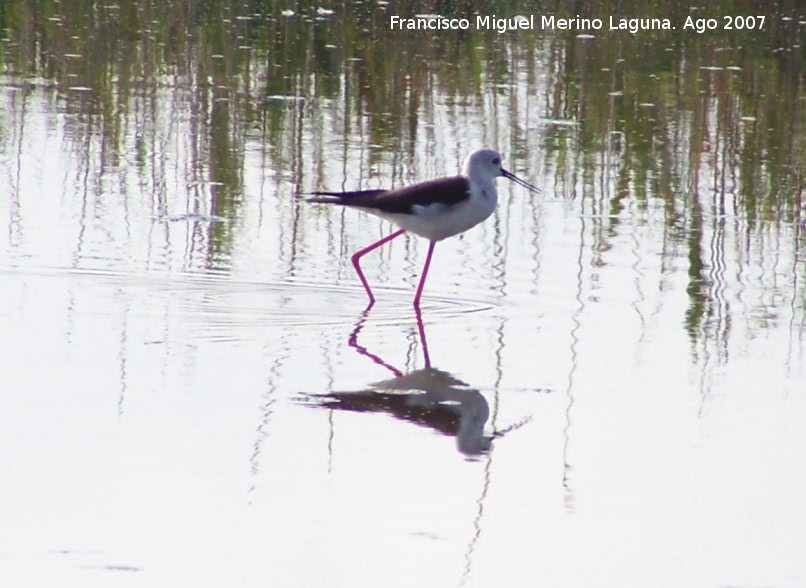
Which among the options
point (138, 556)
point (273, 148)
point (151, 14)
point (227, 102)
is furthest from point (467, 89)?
point (138, 556)

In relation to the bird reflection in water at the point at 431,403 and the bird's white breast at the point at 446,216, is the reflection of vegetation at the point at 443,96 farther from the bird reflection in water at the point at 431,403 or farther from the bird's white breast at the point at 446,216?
the bird reflection in water at the point at 431,403

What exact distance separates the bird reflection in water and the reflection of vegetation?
4.43 feet

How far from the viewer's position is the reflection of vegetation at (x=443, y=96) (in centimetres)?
809

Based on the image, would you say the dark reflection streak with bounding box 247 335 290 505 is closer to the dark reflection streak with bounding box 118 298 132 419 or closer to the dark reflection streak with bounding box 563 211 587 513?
the dark reflection streak with bounding box 118 298 132 419

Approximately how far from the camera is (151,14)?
544 inches

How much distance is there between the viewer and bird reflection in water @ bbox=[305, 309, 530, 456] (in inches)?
173

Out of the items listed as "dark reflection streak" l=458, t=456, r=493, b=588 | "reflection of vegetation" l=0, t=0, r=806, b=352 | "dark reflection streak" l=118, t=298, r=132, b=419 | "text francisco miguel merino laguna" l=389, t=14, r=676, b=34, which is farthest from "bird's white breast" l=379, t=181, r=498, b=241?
"text francisco miguel merino laguna" l=389, t=14, r=676, b=34

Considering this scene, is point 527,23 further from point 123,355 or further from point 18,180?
point 123,355

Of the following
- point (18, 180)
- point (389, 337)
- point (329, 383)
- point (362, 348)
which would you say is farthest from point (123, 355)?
point (18, 180)

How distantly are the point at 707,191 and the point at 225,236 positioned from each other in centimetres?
275

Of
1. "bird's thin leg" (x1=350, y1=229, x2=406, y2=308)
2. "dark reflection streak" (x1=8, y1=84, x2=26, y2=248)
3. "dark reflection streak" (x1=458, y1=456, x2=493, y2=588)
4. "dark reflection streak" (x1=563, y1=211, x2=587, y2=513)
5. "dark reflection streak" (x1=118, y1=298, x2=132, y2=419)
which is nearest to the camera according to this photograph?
"dark reflection streak" (x1=458, y1=456, x2=493, y2=588)

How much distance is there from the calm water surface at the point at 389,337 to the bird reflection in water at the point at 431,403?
0.05 feet

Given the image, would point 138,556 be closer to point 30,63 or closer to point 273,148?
point 273,148

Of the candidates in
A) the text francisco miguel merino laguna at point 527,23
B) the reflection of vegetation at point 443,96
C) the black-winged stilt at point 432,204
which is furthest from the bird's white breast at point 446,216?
the text francisco miguel merino laguna at point 527,23
